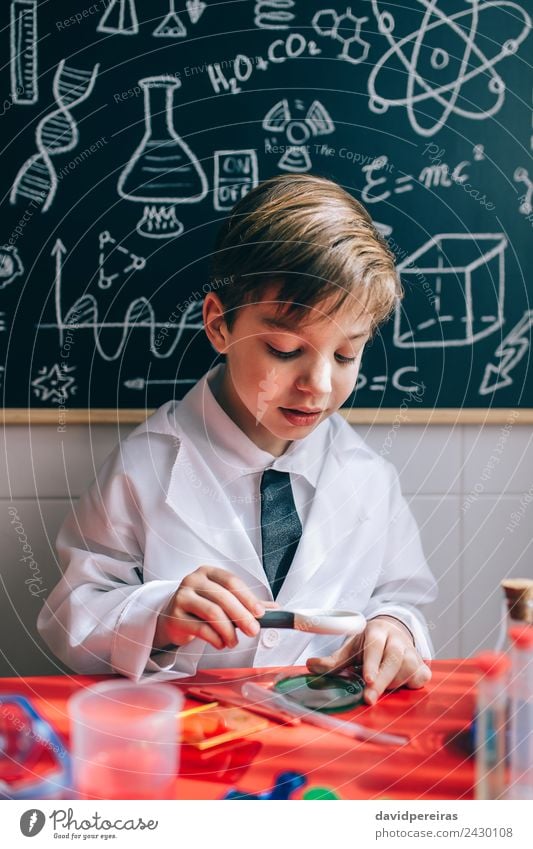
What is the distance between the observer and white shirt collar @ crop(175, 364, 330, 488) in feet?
2.44

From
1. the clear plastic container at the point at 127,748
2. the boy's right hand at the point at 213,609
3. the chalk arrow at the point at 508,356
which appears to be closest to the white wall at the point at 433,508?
the chalk arrow at the point at 508,356

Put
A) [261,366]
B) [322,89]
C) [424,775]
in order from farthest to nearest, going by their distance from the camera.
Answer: [322,89] → [261,366] → [424,775]

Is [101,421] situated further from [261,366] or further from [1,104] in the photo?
[1,104]

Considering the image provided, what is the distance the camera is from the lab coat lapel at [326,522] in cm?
72

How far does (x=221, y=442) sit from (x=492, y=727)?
383 mm

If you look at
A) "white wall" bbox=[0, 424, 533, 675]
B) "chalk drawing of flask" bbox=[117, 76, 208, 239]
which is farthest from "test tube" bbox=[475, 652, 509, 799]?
"chalk drawing of flask" bbox=[117, 76, 208, 239]

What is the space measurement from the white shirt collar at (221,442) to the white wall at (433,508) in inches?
5.3

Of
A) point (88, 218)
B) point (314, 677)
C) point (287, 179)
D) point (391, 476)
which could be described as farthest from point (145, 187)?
point (314, 677)

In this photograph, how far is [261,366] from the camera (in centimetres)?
69

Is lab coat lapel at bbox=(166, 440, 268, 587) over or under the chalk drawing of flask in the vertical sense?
under

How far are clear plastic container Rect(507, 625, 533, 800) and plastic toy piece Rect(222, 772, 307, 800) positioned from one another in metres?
0.12

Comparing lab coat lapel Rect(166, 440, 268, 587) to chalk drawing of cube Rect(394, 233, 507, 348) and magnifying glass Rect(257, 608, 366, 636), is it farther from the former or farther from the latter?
chalk drawing of cube Rect(394, 233, 507, 348)

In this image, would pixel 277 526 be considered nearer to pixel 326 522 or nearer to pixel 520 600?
pixel 326 522
